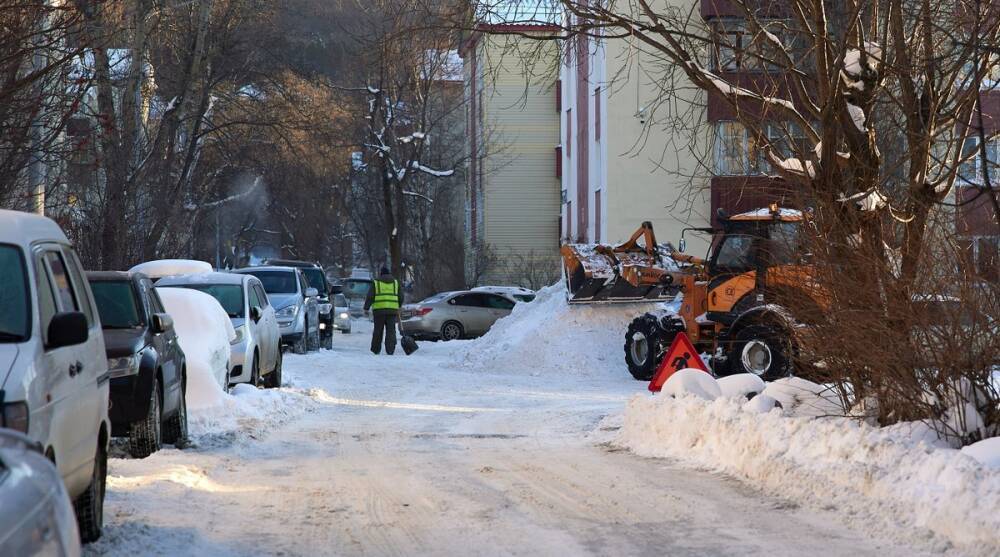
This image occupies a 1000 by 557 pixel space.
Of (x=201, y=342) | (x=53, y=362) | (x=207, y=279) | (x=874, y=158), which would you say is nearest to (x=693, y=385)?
(x=874, y=158)

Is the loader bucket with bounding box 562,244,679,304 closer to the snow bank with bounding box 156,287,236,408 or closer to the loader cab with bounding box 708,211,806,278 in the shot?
the loader cab with bounding box 708,211,806,278

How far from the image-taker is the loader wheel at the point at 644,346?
75.2 ft

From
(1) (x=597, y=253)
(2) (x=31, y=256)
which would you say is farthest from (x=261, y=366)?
(2) (x=31, y=256)

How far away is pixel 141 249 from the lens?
25344mm

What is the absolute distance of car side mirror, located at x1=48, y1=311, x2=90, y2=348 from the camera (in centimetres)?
665

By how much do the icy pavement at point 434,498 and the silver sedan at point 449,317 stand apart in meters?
20.3

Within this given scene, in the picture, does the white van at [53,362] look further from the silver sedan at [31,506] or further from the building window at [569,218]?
the building window at [569,218]

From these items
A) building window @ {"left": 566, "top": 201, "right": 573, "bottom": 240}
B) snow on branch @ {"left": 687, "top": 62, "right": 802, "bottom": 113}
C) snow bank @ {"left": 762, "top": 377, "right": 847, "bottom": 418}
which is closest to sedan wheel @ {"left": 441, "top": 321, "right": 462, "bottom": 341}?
building window @ {"left": 566, "top": 201, "right": 573, "bottom": 240}

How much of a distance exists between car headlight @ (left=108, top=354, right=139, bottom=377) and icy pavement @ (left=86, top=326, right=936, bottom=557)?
71 centimetres

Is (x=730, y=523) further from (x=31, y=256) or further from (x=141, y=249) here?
(x=141, y=249)

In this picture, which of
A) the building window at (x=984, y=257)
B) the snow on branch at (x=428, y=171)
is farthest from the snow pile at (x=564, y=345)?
the snow on branch at (x=428, y=171)

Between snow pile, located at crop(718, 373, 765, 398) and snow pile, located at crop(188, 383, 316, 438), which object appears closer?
snow pile, located at crop(718, 373, 765, 398)

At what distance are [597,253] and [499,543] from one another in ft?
60.5

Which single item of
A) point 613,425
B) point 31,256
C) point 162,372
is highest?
point 31,256
